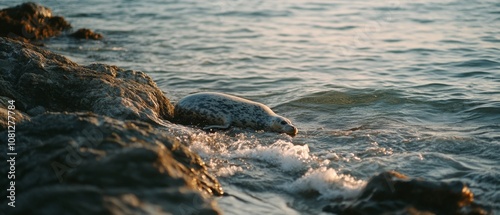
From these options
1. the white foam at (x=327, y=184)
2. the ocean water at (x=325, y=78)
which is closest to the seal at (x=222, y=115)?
the ocean water at (x=325, y=78)

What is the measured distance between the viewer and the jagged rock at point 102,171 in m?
3.51

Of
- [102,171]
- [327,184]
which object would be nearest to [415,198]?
[327,184]

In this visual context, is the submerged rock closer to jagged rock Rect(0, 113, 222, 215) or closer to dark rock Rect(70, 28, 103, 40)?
jagged rock Rect(0, 113, 222, 215)

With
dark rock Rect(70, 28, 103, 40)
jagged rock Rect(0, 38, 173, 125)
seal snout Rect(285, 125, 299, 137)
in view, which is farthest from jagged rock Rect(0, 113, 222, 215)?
dark rock Rect(70, 28, 103, 40)

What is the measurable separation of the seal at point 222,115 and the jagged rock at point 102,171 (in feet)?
9.00

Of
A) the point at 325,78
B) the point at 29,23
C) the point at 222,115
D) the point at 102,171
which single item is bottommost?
the point at 325,78

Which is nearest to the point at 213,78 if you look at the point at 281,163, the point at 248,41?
the point at 248,41

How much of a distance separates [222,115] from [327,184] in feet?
8.48

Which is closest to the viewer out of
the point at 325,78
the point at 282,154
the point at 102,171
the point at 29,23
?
the point at 102,171

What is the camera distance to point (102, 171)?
3.72 metres

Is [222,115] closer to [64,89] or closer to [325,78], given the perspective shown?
[64,89]

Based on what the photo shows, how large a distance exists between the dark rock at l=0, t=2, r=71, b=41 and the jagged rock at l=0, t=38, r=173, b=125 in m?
7.17

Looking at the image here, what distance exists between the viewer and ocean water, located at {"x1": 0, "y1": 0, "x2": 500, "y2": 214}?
19.3 ft

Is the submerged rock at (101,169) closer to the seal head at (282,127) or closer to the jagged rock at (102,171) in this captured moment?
the jagged rock at (102,171)
